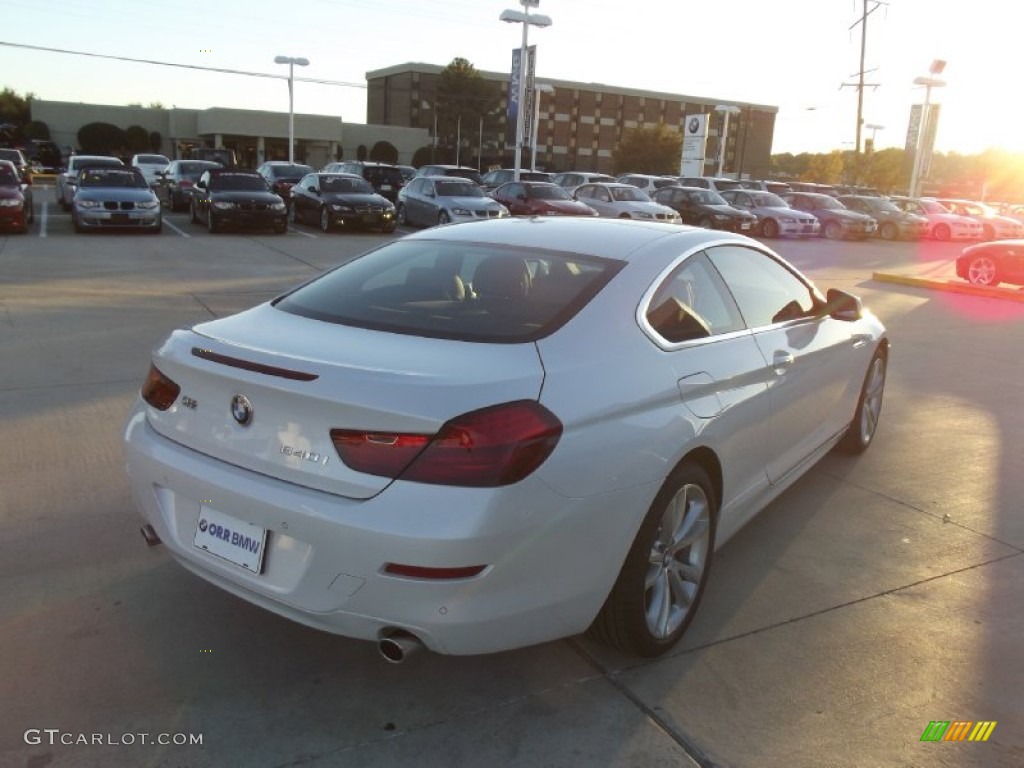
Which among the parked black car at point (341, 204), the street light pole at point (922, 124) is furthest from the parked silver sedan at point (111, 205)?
the street light pole at point (922, 124)

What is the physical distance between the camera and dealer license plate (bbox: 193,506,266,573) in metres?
2.58

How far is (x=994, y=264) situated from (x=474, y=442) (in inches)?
655

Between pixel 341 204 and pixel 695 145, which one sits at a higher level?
pixel 695 145

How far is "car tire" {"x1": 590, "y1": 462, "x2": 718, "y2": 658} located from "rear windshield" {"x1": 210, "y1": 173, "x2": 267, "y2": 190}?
18.6 metres

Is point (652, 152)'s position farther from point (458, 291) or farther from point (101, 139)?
point (458, 291)

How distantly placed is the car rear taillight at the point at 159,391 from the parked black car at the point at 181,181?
22.2 meters

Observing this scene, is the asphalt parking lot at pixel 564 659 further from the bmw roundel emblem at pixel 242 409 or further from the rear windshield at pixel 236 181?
the rear windshield at pixel 236 181

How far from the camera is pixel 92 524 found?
397cm

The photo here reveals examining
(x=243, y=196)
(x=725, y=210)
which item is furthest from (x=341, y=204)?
(x=725, y=210)

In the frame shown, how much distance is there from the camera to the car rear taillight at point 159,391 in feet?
9.51

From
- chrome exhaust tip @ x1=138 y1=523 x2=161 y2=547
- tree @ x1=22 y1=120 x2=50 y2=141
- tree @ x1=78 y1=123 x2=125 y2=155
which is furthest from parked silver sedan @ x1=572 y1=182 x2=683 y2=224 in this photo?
tree @ x1=22 y1=120 x2=50 y2=141

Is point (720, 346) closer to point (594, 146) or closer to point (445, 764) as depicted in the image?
point (445, 764)

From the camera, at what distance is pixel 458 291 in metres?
3.42

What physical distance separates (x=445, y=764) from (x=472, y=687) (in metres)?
0.41
